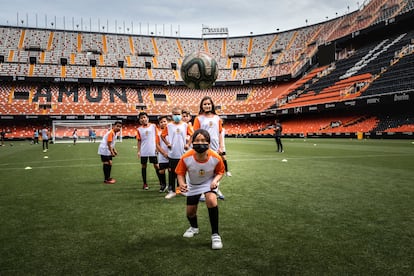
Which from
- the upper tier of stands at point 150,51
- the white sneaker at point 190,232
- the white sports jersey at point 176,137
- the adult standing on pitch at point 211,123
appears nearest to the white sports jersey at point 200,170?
the white sneaker at point 190,232

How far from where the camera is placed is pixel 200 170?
388 cm

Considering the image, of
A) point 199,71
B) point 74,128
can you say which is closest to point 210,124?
point 199,71

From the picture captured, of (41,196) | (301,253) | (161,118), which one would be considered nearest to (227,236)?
(301,253)

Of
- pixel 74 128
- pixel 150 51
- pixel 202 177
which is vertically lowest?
pixel 202 177

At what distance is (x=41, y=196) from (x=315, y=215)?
5.24m

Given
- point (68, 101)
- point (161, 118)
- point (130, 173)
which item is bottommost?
point (130, 173)

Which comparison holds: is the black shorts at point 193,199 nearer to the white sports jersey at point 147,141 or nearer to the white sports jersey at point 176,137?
the white sports jersey at point 176,137

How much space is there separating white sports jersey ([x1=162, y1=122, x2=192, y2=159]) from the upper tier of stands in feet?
143

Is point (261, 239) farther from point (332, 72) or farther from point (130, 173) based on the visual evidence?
point (332, 72)

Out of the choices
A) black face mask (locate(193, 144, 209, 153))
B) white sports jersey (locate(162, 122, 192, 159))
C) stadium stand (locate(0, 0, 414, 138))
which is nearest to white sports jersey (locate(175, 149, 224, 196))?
black face mask (locate(193, 144, 209, 153))

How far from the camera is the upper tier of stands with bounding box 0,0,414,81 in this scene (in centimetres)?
4834

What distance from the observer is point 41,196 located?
661 centimetres

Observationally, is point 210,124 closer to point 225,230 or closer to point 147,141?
point 225,230

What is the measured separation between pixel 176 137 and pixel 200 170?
2.80 meters
